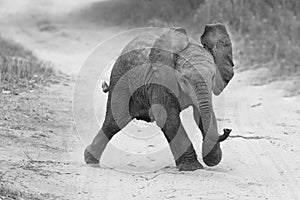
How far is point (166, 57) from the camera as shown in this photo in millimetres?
5922

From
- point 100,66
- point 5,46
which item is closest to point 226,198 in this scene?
point 100,66

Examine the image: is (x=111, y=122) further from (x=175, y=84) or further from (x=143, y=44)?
(x=175, y=84)

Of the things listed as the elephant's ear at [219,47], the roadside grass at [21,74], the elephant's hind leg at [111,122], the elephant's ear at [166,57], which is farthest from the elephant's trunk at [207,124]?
the roadside grass at [21,74]

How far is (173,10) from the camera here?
18.5 m

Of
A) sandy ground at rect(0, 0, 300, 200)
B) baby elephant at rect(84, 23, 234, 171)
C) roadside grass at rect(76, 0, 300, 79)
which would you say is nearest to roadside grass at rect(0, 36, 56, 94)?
sandy ground at rect(0, 0, 300, 200)

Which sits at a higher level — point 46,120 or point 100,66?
point 46,120

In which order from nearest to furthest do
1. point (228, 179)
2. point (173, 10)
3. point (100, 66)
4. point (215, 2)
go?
1. point (228, 179)
2. point (100, 66)
3. point (215, 2)
4. point (173, 10)

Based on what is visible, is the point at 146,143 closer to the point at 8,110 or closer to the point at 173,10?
the point at 8,110

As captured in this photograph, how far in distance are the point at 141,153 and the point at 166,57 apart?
1.48 m

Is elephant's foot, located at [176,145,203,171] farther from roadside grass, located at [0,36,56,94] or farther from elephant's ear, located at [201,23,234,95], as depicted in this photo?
roadside grass, located at [0,36,56,94]

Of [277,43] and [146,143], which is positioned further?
[277,43]

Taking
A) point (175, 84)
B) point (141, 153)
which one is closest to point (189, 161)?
point (175, 84)

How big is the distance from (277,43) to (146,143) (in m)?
5.55

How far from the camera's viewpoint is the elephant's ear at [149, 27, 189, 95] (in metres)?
5.92
